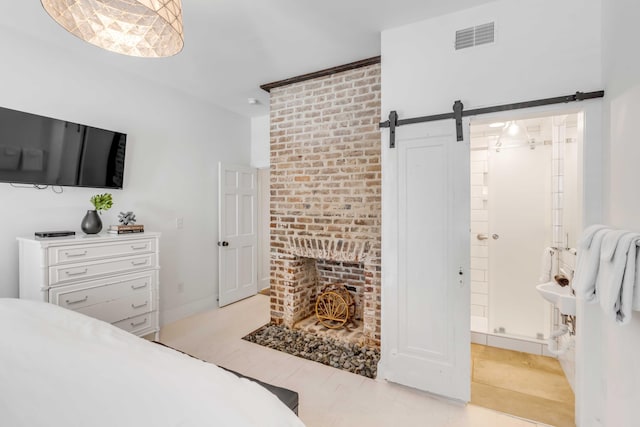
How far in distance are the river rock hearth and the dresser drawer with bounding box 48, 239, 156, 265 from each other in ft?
4.53

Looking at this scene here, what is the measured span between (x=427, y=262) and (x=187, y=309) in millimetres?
3037

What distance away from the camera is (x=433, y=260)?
87.3 inches

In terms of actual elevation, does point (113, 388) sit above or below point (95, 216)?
below

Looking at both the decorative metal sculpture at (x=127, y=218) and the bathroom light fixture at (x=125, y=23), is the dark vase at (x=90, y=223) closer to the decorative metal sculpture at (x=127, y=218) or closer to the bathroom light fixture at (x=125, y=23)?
the decorative metal sculpture at (x=127, y=218)

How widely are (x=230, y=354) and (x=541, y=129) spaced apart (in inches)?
147

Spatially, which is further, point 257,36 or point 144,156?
point 144,156

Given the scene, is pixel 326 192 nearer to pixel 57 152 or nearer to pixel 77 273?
pixel 77 273

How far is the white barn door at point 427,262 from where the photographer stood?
83.7 inches

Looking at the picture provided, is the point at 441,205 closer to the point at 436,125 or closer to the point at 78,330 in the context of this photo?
the point at 436,125

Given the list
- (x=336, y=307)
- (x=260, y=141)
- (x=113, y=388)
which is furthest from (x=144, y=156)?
(x=113, y=388)

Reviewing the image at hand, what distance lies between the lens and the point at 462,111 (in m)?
2.11

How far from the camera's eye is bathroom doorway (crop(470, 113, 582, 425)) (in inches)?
101

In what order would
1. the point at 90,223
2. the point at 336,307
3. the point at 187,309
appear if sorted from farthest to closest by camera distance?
the point at 187,309 < the point at 336,307 < the point at 90,223

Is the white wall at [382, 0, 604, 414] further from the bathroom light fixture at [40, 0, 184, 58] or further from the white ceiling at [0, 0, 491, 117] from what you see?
the bathroom light fixture at [40, 0, 184, 58]
